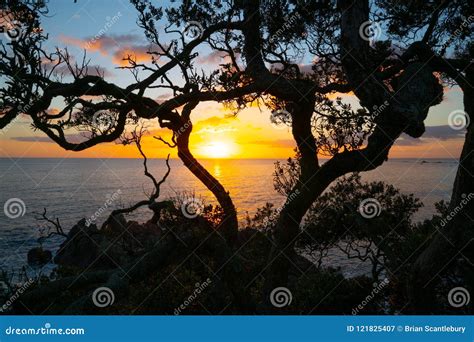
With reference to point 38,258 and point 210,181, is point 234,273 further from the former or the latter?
point 38,258

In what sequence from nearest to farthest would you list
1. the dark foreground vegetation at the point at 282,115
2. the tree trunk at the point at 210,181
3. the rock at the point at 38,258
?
1. the dark foreground vegetation at the point at 282,115
2. the tree trunk at the point at 210,181
3. the rock at the point at 38,258

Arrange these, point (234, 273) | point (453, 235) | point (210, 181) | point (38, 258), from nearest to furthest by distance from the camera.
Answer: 1. point (234, 273)
2. point (453, 235)
3. point (210, 181)
4. point (38, 258)

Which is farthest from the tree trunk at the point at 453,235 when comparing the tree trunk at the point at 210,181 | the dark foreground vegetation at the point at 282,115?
the tree trunk at the point at 210,181

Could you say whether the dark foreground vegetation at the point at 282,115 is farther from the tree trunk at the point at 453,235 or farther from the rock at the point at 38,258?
the rock at the point at 38,258

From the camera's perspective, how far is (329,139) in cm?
1080

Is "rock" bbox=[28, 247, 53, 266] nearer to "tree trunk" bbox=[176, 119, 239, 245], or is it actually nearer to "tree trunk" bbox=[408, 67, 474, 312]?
"tree trunk" bbox=[176, 119, 239, 245]

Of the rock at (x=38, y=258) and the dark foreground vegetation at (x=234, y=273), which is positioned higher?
the dark foreground vegetation at (x=234, y=273)

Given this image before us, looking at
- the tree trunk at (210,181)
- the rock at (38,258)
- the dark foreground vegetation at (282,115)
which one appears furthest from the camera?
the rock at (38,258)

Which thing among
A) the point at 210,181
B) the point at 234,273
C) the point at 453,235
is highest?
the point at 453,235

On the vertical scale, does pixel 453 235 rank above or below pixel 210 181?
above

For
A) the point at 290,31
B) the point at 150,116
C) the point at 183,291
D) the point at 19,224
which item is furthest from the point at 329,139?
the point at 19,224

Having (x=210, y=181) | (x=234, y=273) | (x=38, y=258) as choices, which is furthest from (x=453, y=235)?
(x=38, y=258)

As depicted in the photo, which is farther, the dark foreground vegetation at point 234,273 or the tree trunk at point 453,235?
the tree trunk at point 453,235
